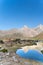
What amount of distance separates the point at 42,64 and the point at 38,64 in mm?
994

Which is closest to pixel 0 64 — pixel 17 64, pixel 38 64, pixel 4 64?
pixel 4 64

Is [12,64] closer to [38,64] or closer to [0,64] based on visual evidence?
[0,64]

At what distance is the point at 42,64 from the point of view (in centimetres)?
4497

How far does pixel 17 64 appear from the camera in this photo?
40.5 m

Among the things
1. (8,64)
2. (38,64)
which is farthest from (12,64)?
(38,64)

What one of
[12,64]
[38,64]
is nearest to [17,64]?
[12,64]

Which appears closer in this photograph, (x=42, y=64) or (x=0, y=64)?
(x=0, y=64)

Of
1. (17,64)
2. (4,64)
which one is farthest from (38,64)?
(4,64)

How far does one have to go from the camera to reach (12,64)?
131 feet

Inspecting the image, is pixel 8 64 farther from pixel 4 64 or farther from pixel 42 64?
pixel 42 64

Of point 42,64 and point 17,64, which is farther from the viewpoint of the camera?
point 42,64

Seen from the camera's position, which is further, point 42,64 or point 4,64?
point 42,64

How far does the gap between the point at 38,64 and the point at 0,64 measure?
10.8 m

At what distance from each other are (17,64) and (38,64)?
6.91 meters
